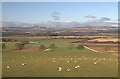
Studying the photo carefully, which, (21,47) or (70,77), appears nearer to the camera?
(70,77)

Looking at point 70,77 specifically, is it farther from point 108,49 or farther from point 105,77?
point 108,49

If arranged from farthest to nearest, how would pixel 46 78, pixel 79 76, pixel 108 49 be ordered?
pixel 108 49 < pixel 79 76 < pixel 46 78

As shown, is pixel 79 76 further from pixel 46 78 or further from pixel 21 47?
pixel 21 47

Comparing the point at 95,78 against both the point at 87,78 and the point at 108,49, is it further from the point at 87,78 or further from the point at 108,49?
the point at 108,49

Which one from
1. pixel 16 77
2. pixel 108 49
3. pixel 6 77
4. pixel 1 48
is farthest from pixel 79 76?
pixel 1 48

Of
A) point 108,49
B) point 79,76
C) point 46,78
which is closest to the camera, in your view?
point 46,78

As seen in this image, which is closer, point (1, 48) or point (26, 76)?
point (26, 76)

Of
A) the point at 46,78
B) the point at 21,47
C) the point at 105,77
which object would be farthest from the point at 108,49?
the point at 46,78

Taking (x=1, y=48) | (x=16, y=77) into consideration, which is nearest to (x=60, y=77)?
(x=16, y=77)
